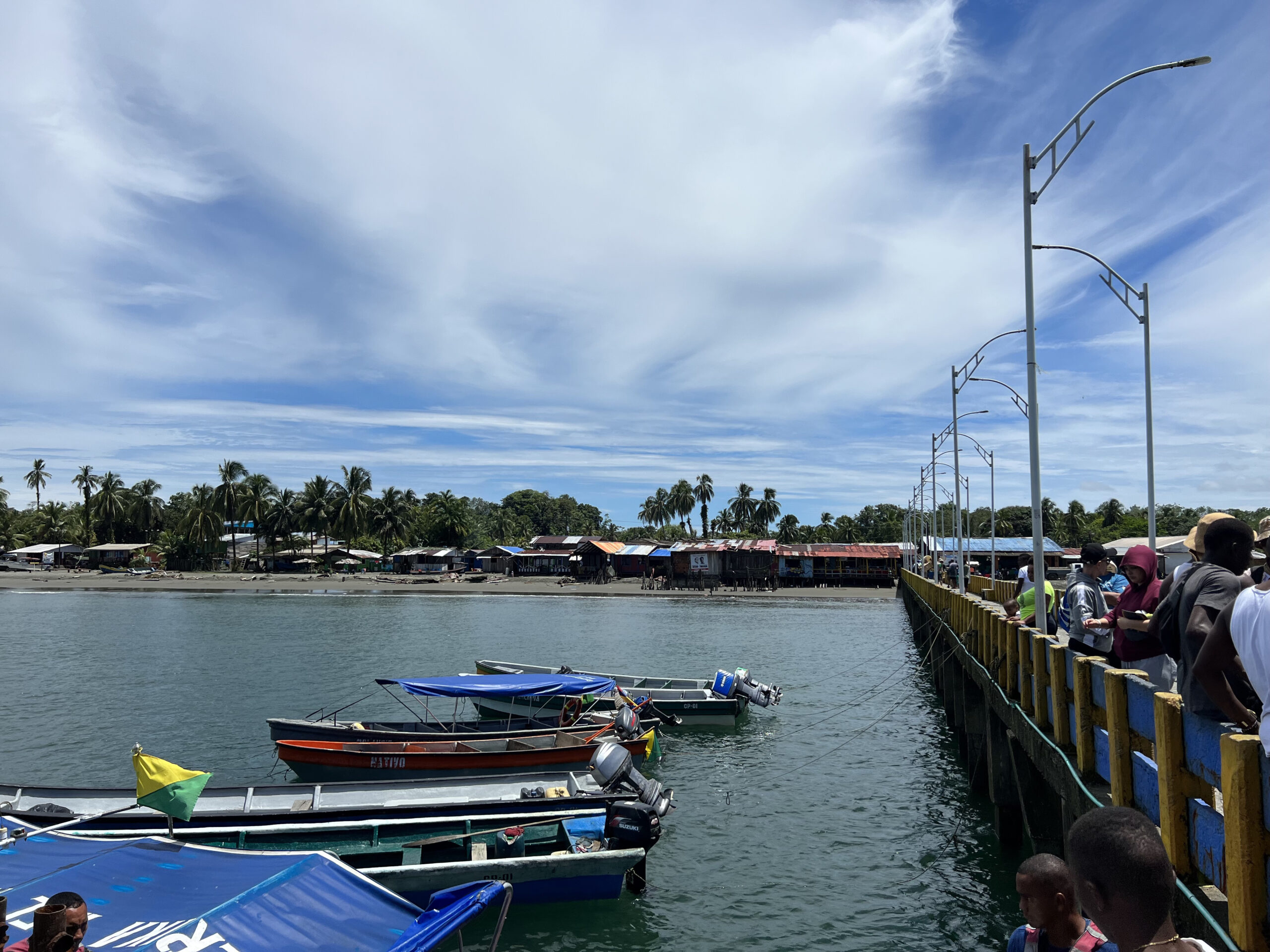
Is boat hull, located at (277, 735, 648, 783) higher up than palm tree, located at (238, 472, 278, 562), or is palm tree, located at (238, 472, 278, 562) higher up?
palm tree, located at (238, 472, 278, 562)

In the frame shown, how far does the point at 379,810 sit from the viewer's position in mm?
13703

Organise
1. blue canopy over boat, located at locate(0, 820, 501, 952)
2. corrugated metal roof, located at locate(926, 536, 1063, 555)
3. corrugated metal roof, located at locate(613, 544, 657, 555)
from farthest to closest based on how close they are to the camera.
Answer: corrugated metal roof, located at locate(613, 544, 657, 555) < corrugated metal roof, located at locate(926, 536, 1063, 555) < blue canopy over boat, located at locate(0, 820, 501, 952)

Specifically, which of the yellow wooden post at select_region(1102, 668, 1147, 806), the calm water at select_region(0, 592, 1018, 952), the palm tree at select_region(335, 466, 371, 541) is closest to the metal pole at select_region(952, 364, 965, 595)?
the calm water at select_region(0, 592, 1018, 952)

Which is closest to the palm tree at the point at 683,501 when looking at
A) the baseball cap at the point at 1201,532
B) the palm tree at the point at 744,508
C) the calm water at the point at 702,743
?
the palm tree at the point at 744,508

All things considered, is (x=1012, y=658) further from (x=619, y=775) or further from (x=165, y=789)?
(x=165, y=789)

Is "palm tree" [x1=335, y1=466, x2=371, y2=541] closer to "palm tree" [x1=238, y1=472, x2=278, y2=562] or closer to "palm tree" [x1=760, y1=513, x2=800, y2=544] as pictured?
"palm tree" [x1=238, y1=472, x2=278, y2=562]

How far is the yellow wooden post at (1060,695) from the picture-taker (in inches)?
368

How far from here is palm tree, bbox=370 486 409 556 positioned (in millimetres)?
112938

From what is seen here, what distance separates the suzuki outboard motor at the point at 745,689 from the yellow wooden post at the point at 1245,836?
A: 2032cm

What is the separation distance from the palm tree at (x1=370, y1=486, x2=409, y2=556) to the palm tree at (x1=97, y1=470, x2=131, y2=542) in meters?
44.4

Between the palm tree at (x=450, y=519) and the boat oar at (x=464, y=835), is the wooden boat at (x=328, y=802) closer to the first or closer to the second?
the boat oar at (x=464, y=835)

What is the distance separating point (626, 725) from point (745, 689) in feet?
22.5

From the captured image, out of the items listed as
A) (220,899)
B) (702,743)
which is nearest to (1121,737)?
(220,899)

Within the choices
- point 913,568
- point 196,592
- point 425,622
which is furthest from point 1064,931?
point 196,592
